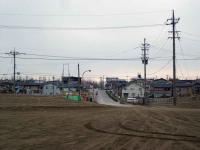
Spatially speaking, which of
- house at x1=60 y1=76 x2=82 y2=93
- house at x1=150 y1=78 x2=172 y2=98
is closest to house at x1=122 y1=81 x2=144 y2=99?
house at x1=150 y1=78 x2=172 y2=98

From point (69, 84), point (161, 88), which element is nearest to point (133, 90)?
point (161, 88)

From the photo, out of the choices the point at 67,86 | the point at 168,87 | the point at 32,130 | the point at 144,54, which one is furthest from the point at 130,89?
the point at 32,130

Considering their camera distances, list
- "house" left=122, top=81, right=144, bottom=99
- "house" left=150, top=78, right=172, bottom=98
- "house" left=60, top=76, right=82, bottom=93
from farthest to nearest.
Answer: "house" left=60, top=76, right=82, bottom=93
"house" left=150, top=78, right=172, bottom=98
"house" left=122, top=81, right=144, bottom=99

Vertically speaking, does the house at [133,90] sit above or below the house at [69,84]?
below

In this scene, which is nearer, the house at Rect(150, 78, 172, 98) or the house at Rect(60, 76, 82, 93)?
the house at Rect(150, 78, 172, 98)

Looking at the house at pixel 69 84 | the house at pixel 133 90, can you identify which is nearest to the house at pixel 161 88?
the house at pixel 133 90

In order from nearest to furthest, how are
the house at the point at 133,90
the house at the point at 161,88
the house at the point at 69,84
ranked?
the house at the point at 133,90 < the house at the point at 161,88 < the house at the point at 69,84

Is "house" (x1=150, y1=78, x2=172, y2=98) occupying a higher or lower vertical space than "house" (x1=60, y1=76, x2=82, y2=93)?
lower

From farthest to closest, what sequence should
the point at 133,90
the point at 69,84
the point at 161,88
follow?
the point at 69,84 → the point at 161,88 → the point at 133,90

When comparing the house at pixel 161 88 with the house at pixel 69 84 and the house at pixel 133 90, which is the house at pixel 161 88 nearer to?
the house at pixel 133 90

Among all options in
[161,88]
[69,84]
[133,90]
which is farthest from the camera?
[69,84]

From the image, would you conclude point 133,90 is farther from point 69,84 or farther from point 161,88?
point 69,84

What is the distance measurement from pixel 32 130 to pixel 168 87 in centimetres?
13341

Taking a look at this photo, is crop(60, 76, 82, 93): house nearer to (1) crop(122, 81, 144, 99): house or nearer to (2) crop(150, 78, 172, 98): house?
(1) crop(122, 81, 144, 99): house
